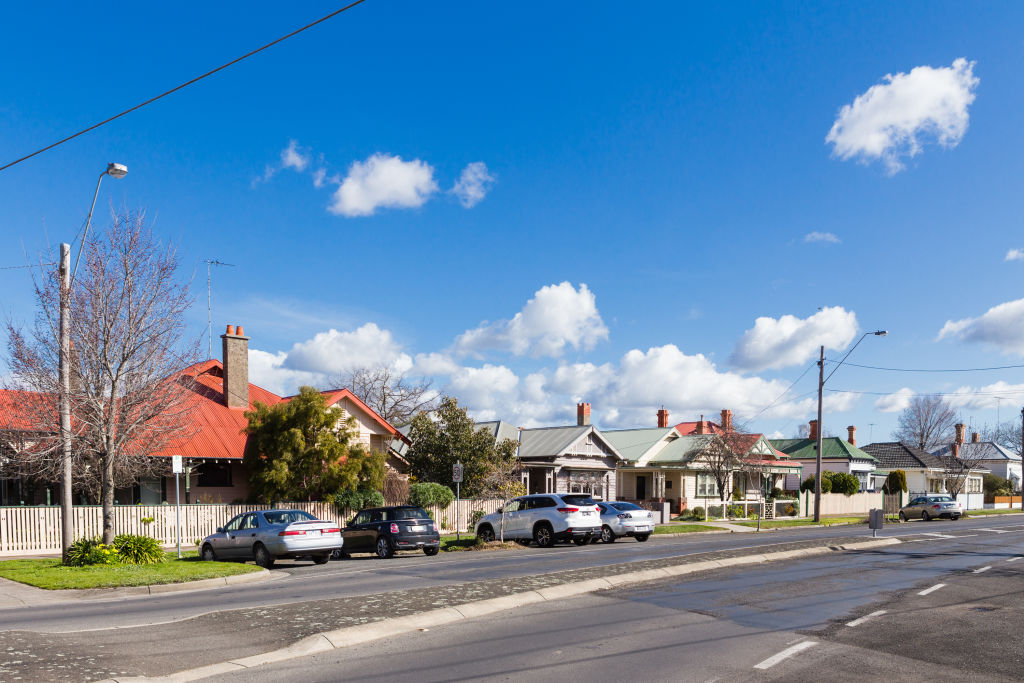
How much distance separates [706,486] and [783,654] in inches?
1762

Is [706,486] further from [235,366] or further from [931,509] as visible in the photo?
[235,366]

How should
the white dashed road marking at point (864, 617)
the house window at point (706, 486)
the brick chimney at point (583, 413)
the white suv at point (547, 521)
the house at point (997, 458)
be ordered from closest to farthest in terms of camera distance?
the white dashed road marking at point (864, 617)
the white suv at point (547, 521)
the house window at point (706, 486)
the brick chimney at point (583, 413)
the house at point (997, 458)

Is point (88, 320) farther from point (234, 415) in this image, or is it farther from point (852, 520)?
point (852, 520)

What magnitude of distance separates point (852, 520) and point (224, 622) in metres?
44.0

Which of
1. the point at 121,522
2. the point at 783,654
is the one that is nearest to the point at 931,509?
the point at 121,522

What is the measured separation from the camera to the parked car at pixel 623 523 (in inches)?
1188

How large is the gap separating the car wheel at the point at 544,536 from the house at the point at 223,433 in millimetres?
9105

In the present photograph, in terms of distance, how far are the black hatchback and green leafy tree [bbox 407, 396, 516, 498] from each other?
11.8 meters

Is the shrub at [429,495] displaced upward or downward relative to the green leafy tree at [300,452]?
downward

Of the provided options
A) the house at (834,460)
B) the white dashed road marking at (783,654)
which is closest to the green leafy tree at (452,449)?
the white dashed road marking at (783,654)

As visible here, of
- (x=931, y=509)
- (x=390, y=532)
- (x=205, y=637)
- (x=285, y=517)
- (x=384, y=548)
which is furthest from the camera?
(x=931, y=509)

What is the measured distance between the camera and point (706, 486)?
5312cm

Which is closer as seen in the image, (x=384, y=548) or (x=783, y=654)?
(x=783, y=654)

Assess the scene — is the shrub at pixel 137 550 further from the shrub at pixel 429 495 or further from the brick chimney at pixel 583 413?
the brick chimney at pixel 583 413
